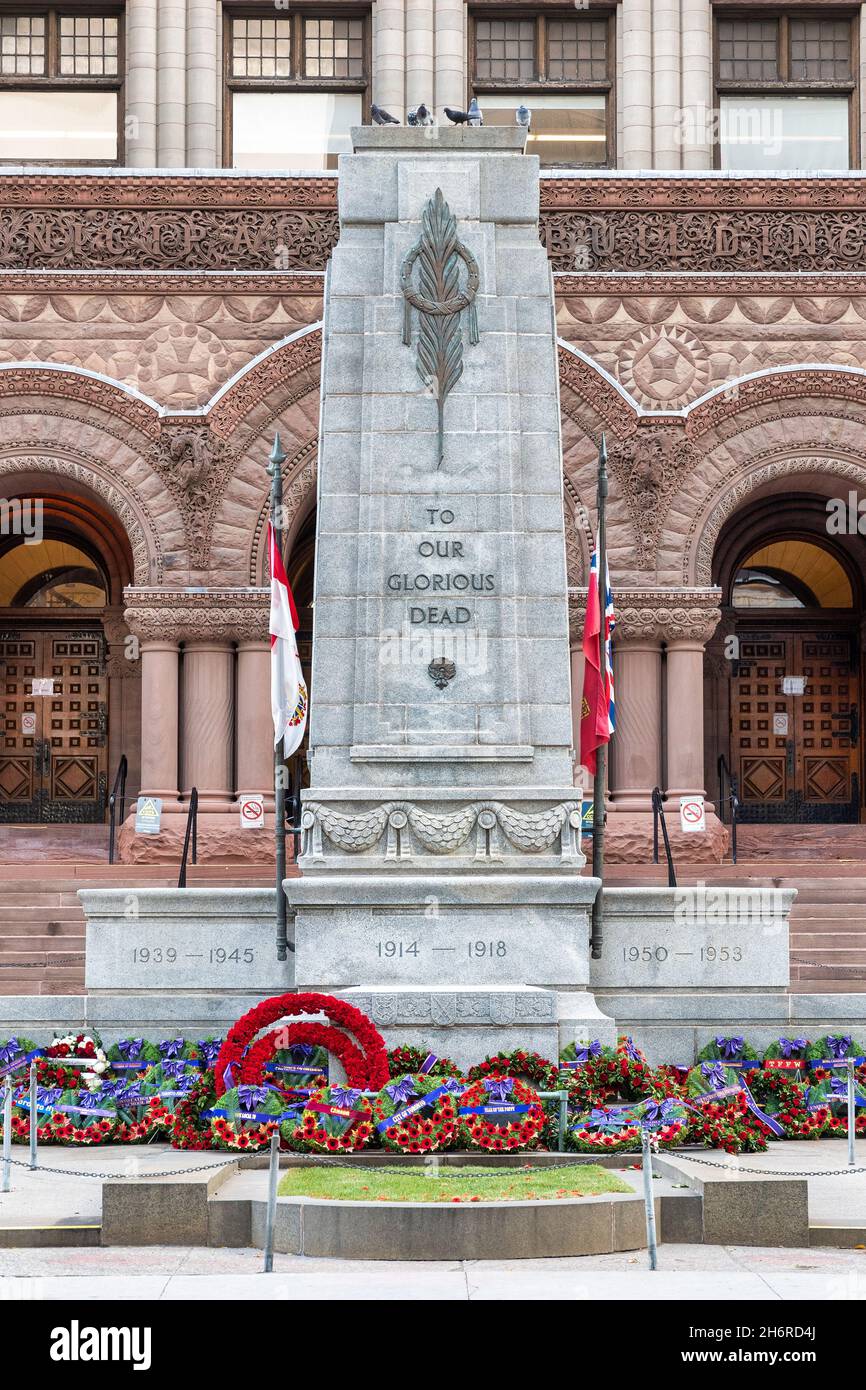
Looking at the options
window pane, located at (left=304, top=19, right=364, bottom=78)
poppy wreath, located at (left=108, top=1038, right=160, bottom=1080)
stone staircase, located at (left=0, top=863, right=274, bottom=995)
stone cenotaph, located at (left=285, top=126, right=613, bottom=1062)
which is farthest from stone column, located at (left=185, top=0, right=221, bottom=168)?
poppy wreath, located at (left=108, top=1038, right=160, bottom=1080)

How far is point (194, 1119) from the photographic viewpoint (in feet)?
45.1

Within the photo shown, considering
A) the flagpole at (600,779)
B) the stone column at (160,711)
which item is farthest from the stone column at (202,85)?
the flagpole at (600,779)

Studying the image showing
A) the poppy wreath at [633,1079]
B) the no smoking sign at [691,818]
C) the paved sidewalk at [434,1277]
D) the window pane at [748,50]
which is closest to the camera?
the paved sidewalk at [434,1277]

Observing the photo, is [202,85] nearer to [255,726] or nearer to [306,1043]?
[255,726]

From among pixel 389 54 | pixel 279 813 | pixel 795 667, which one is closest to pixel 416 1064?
pixel 279 813

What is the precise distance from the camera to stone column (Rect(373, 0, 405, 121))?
28.7 m

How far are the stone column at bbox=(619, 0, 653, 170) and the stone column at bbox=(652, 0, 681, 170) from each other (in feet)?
0.30

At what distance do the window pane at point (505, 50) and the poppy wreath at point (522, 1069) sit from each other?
19.1 m

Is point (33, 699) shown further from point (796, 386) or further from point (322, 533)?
point (322, 533)

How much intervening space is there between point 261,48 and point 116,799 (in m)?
11.5

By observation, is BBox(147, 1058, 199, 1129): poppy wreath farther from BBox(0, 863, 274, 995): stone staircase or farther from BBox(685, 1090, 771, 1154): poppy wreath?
BBox(0, 863, 274, 995): stone staircase

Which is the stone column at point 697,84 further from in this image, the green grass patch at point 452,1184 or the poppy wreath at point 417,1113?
the green grass patch at point 452,1184

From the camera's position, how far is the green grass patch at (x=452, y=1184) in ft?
35.7

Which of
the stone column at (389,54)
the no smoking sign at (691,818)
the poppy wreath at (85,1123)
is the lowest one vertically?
the poppy wreath at (85,1123)
